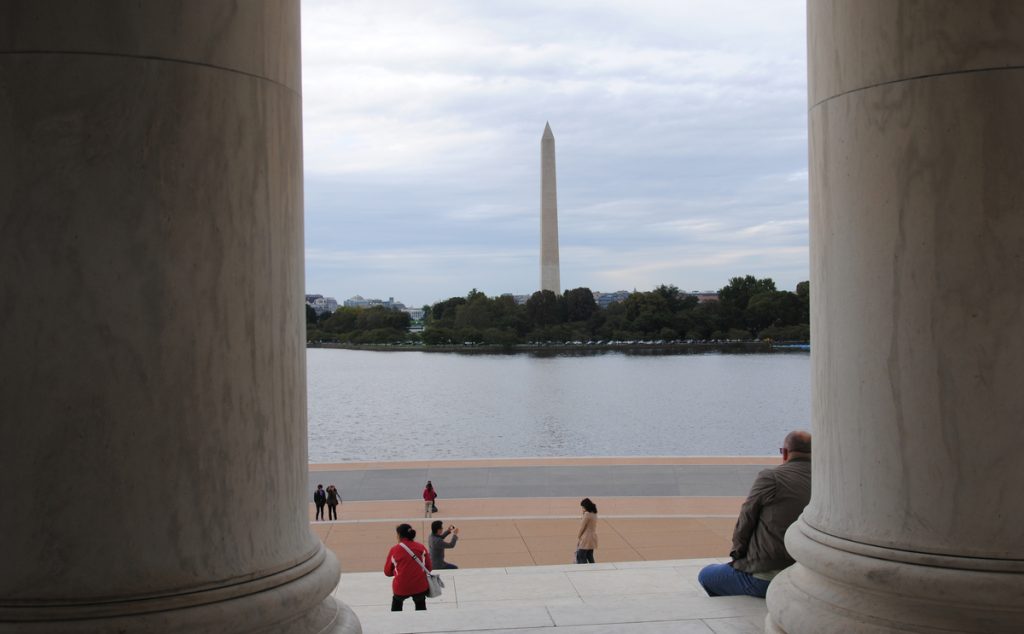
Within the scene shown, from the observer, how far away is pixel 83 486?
22.0ft

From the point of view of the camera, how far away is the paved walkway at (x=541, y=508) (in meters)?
30.6

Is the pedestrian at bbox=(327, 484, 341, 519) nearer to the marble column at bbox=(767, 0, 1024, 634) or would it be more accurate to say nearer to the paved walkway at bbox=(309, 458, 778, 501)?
the paved walkway at bbox=(309, 458, 778, 501)

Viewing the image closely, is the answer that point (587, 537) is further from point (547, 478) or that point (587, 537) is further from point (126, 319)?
point (547, 478)

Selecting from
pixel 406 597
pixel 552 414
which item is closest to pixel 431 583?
pixel 406 597

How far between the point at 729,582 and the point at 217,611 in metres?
6.95

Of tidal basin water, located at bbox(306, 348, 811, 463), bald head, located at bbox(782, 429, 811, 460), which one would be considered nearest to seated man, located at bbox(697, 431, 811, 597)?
bald head, located at bbox(782, 429, 811, 460)

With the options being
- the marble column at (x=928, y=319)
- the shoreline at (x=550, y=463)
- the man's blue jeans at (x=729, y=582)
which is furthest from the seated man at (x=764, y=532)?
the shoreline at (x=550, y=463)

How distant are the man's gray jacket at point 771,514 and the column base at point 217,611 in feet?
18.5

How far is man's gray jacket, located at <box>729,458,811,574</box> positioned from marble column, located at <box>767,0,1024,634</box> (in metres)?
3.26

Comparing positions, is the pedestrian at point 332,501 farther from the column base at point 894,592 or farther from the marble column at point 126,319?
the marble column at point 126,319

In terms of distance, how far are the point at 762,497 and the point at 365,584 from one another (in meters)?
9.91

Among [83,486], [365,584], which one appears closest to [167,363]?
[83,486]

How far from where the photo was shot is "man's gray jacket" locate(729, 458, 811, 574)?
11562 mm

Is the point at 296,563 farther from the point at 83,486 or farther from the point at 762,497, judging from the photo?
the point at 762,497
